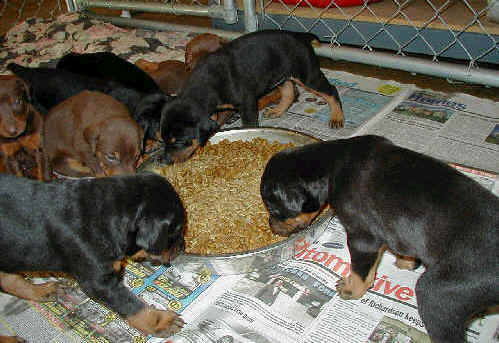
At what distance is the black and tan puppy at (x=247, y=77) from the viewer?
11.1 ft

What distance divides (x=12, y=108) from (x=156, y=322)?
1.80m

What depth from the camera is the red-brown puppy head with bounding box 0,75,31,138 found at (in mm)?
2992

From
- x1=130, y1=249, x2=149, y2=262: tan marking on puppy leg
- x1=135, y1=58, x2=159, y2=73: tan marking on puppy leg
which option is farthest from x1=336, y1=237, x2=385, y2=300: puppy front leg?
x1=135, y1=58, x2=159, y2=73: tan marking on puppy leg

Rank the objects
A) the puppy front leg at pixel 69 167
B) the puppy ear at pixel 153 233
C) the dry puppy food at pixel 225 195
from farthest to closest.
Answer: the puppy front leg at pixel 69 167, the dry puppy food at pixel 225 195, the puppy ear at pixel 153 233

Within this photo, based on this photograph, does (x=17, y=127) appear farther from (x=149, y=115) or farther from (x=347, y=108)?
(x=347, y=108)

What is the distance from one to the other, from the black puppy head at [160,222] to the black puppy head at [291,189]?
0.48m

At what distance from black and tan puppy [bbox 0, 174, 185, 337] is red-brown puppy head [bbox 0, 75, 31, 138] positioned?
0.97 metres

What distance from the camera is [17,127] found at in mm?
3018

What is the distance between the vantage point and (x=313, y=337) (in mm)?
2197

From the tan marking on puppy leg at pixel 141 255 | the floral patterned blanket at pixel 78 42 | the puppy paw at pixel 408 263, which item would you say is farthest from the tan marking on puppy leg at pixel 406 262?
the floral patterned blanket at pixel 78 42

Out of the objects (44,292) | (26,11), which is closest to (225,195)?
(44,292)

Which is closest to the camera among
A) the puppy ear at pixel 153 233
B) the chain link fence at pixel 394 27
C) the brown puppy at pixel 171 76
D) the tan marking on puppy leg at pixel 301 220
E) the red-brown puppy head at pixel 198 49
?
the puppy ear at pixel 153 233

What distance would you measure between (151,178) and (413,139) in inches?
86.0

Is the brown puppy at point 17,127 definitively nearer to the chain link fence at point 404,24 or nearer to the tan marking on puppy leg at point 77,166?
the tan marking on puppy leg at point 77,166
